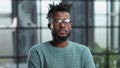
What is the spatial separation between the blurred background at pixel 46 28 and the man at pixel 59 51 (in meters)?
2.95

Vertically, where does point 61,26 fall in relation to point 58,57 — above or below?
above

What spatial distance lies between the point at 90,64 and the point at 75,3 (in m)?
3.17

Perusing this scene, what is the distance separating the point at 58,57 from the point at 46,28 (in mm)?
3011

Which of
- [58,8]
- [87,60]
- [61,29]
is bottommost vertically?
[87,60]

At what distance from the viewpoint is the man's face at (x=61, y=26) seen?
154cm

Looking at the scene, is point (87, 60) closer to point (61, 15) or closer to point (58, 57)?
point (58, 57)

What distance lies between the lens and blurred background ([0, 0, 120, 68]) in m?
4.57

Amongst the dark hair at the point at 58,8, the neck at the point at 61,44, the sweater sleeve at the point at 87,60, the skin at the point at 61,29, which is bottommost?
the sweater sleeve at the point at 87,60

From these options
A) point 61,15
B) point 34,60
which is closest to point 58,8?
point 61,15

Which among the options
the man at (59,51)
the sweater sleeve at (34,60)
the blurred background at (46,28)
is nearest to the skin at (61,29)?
the man at (59,51)

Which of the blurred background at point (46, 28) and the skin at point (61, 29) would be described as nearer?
the skin at point (61, 29)

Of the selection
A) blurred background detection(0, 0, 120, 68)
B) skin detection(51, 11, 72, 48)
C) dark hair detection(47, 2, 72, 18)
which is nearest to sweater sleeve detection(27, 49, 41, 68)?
skin detection(51, 11, 72, 48)

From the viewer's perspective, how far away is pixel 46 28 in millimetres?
4555

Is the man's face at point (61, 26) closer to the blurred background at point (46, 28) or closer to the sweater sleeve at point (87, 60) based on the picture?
the sweater sleeve at point (87, 60)
